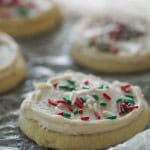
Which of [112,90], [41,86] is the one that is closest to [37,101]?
[41,86]

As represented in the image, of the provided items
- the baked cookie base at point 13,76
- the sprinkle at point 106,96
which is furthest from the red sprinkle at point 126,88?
the baked cookie base at point 13,76

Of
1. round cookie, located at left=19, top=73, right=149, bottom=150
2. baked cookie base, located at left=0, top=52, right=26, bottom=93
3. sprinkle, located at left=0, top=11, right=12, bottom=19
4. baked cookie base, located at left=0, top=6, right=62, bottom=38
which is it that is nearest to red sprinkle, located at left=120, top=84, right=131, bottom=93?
round cookie, located at left=19, top=73, right=149, bottom=150

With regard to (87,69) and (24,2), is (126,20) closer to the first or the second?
(87,69)

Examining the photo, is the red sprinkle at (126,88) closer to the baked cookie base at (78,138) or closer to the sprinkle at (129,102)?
the sprinkle at (129,102)

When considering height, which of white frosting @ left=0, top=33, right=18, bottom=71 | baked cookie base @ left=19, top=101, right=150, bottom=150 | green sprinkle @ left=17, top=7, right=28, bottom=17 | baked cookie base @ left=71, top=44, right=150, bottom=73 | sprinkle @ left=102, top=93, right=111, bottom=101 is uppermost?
green sprinkle @ left=17, top=7, right=28, bottom=17

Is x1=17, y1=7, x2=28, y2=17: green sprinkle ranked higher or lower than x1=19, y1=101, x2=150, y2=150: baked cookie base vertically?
higher

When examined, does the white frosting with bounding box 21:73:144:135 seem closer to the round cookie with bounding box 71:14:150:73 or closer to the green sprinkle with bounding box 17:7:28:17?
the round cookie with bounding box 71:14:150:73
